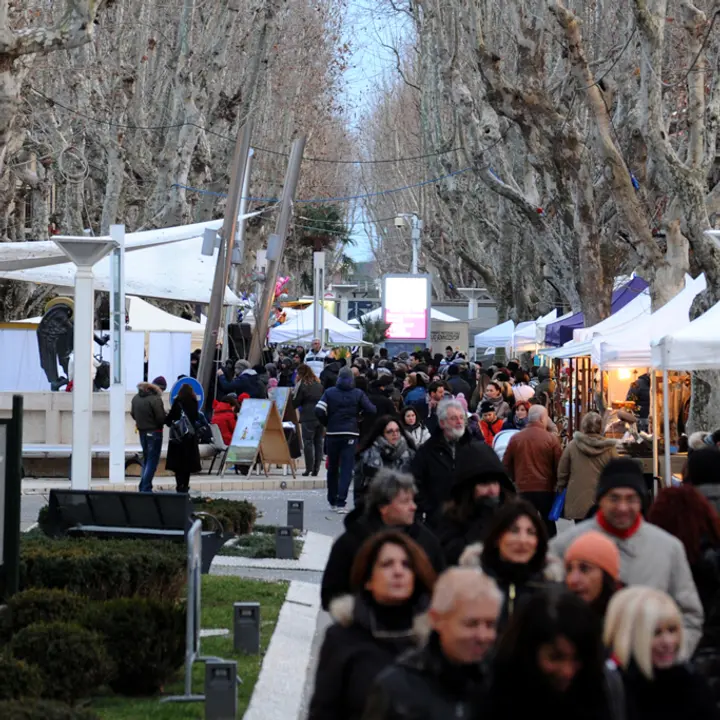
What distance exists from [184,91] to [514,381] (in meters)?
13.6

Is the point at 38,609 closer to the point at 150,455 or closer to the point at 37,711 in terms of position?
the point at 37,711

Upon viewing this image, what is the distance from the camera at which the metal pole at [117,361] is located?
19.9 m

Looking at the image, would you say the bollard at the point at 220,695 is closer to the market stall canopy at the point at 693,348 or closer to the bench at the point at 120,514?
the bench at the point at 120,514

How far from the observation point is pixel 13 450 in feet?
30.6

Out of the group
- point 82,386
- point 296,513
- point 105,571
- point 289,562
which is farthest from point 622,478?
point 82,386

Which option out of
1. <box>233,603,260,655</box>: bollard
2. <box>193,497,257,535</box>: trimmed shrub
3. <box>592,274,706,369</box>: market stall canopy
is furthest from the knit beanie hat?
<box>592,274,706,369</box>: market stall canopy

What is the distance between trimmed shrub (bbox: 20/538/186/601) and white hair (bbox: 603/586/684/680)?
617 cm

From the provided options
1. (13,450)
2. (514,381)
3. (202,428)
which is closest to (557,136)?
(514,381)

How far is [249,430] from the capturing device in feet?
72.9

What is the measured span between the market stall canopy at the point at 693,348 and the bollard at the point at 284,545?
3786mm

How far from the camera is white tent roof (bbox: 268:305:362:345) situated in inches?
2053

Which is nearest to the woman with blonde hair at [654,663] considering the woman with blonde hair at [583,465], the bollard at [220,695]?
the bollard at [220,695]

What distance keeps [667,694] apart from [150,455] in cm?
1539

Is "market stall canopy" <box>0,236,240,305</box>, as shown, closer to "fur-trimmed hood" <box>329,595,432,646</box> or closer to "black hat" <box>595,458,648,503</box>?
"black hat" <box>595,458,648,503</box>
